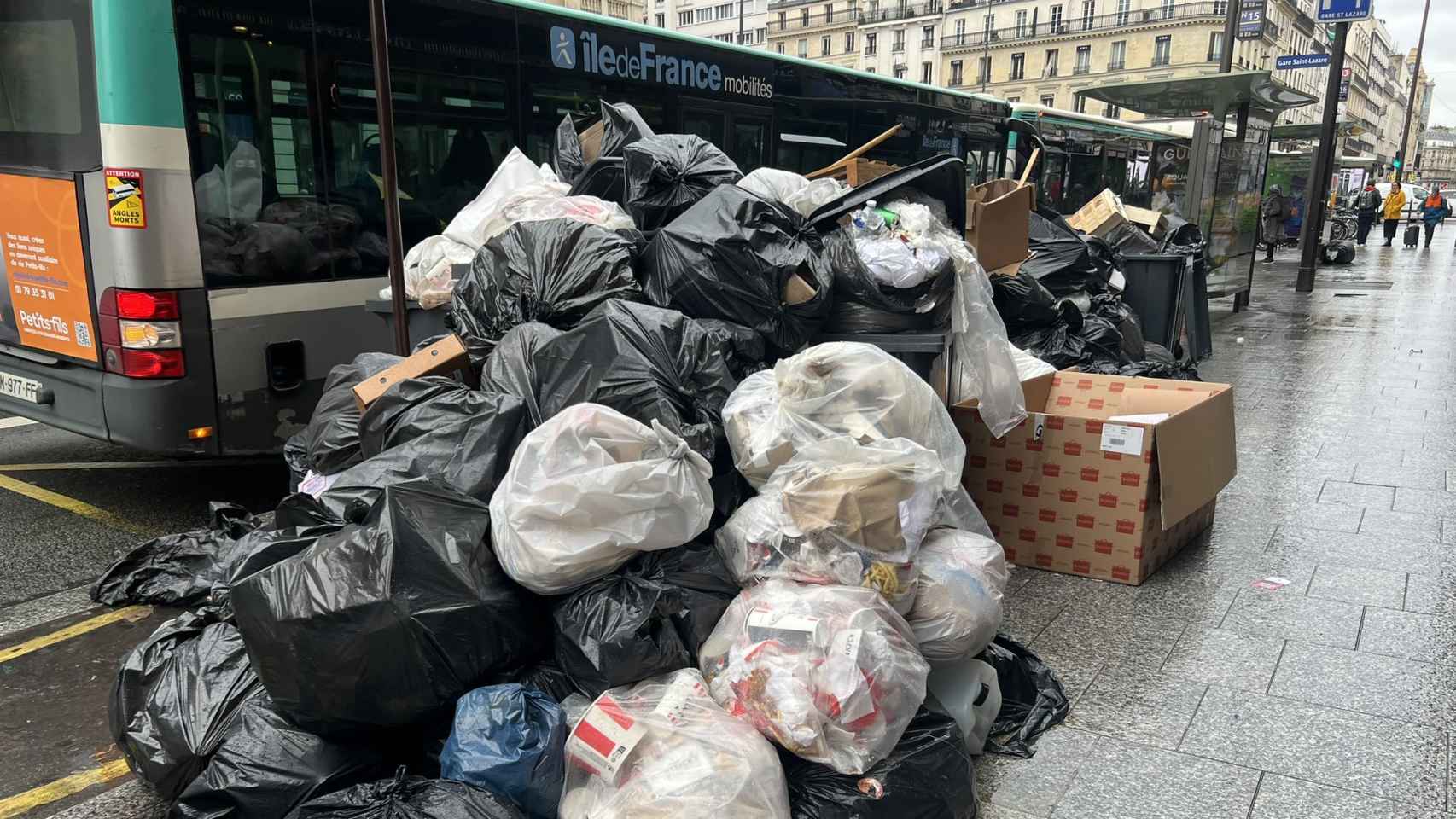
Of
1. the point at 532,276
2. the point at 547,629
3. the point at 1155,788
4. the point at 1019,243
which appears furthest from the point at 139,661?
the point at 1019,243

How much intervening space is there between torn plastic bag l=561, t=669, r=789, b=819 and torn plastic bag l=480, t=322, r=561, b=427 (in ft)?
3.67

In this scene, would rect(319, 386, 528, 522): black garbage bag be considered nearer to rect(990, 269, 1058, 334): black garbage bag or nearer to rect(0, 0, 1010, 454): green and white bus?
rect(0, 0, 1010, 454): green and white bus

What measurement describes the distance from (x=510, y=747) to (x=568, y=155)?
3.75 meters

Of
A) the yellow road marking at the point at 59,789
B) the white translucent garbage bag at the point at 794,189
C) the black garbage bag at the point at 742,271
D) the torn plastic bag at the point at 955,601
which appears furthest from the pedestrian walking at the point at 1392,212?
the yellow road marking at the point at 59,789

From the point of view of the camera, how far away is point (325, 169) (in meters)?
5.14

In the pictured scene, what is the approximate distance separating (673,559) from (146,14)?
3445 millimetres

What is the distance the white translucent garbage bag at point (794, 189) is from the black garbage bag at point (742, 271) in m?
0.59

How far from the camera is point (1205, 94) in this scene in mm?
11844

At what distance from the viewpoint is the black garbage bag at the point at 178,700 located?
2566 millimetres

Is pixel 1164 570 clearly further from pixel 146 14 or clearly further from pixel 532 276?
pixel 146 14

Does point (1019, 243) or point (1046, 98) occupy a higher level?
point (1046, 98)

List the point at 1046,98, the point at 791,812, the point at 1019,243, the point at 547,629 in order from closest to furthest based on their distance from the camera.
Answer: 1. the point at 791,812
2. the point at 547,629
3. the point at 1019,243
4. the point at 1046,98

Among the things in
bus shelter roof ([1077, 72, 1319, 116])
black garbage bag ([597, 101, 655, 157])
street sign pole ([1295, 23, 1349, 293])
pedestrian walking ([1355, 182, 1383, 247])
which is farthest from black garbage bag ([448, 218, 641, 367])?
pedestrian walking ([1355, 182, 1383, 247])

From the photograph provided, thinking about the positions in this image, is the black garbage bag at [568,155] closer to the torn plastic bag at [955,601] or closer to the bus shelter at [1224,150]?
the torn plastic bag at [955,601]
